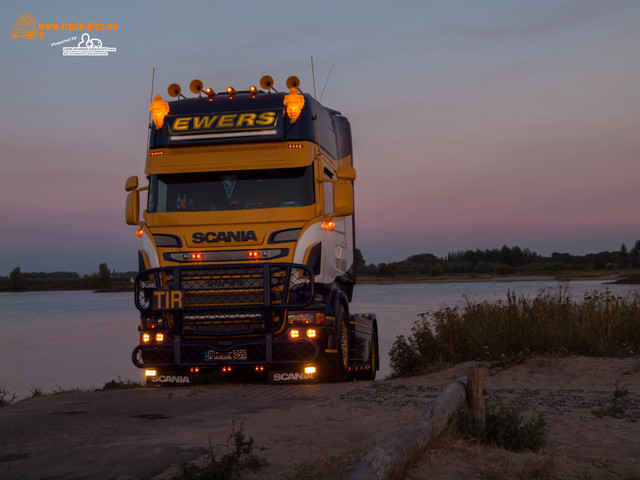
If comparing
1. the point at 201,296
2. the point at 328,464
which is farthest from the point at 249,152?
the point at 328,464

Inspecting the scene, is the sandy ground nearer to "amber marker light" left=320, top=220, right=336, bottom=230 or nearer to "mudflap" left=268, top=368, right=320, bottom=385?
"mudflap" left=268, top=368, right=320, bottom=385

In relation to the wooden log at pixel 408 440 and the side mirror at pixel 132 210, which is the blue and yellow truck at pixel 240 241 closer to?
the side mirror at pixel 132 210

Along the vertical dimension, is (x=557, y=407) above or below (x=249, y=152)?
below

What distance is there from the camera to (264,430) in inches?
290

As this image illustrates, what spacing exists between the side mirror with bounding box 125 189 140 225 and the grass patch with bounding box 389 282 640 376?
5480mm

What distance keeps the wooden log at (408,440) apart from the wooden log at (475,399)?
9 centimetres

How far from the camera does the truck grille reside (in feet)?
34.3

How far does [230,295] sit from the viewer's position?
34.7 feet

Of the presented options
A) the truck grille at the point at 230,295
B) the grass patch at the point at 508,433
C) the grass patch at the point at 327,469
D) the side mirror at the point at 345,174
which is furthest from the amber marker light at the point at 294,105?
the grass patch at the point at 327,469

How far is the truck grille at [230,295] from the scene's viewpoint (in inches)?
412

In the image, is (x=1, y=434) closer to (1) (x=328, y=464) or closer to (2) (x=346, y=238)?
(1) (x=328, y=464)

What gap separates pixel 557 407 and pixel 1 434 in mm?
6479

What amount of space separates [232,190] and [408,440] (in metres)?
6.64

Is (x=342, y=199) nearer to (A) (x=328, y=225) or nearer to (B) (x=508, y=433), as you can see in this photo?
(A) (x=328, y=225)
